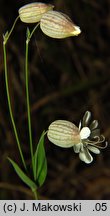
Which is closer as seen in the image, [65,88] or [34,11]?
[34,11]

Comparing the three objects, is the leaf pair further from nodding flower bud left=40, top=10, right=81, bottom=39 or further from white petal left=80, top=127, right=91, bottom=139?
nodding flower bud left=40, top=10, right=81, bottom=39

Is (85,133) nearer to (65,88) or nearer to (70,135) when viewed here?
(70,135)

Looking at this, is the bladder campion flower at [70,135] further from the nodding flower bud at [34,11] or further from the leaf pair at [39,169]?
the nodding flower bud at [34,11]

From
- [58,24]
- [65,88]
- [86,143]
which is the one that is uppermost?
[58,24]

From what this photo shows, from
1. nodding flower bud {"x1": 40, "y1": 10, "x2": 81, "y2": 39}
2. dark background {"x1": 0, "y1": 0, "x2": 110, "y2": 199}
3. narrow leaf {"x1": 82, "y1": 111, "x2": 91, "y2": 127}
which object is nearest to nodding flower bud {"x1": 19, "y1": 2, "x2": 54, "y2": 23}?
nodding flower bud {"x1": 40, "y1": 10, "x2": 81, "y2": 39}

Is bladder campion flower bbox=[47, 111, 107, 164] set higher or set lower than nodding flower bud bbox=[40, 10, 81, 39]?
lower

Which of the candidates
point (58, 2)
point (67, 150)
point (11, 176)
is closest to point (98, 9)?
point (58, 2)

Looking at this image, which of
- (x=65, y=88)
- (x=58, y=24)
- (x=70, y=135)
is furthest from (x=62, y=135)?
(x=65, y=88)
